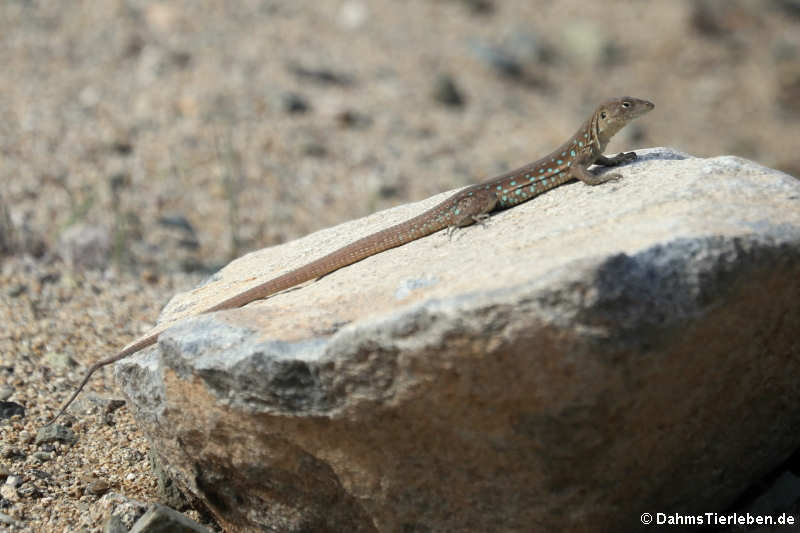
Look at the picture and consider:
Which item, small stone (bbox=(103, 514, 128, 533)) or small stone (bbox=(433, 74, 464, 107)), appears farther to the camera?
small stone (bbox=(433, 74, 464, 107))

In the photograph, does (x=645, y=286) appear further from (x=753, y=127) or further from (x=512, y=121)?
(x=753, y=127)

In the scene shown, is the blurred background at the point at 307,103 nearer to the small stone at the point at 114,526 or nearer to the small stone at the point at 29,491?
the small stone at the point at 29,491

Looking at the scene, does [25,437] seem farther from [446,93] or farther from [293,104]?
[446,93]

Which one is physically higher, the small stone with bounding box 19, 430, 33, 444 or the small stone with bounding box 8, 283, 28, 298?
the small stone with bounding box 8, 283, 28, 298

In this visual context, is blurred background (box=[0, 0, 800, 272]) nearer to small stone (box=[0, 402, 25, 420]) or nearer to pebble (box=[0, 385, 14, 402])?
pebble (box=[0, 385, 14, 402])

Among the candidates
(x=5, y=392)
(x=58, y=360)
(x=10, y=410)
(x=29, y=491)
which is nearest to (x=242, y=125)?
(x=58, y=360)

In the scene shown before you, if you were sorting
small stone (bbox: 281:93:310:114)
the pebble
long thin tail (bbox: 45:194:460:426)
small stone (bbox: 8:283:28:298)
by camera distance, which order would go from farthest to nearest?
small stone (bbox: 281:93:310:114) < small stone (bbox: 8:283:28:298) < the pebble < long thin tail (bbox: 45:194:460:426)

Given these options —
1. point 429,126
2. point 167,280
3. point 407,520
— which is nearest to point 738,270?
point 407,520

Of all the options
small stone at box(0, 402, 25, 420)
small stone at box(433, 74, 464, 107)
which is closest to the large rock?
small stone at box(0, 402, 25, 420)
